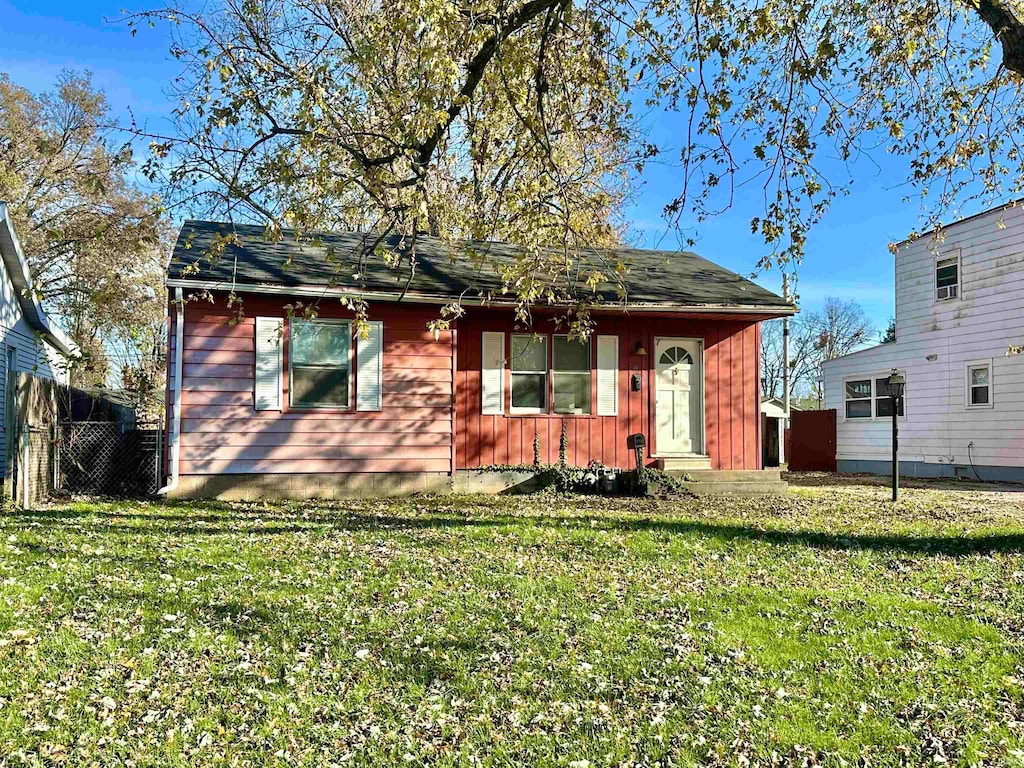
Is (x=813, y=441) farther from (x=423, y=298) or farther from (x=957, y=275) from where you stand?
(x=423, y=298)

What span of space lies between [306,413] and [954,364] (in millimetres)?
15150

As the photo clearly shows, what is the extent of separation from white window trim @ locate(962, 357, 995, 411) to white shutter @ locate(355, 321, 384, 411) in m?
13.9

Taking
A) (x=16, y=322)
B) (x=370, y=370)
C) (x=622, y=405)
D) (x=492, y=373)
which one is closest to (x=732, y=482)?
(x=622, y=405)

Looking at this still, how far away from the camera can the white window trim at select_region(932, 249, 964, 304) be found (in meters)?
17.4

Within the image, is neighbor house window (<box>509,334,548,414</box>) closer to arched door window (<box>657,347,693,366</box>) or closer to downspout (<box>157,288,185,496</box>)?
arched door window (<box>657,347,693,366</box>)

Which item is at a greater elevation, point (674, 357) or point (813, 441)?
point (674, 357)

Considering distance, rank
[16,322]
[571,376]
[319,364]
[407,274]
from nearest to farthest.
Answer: [319,364] < [407,274] < [571,376] < [16,322]

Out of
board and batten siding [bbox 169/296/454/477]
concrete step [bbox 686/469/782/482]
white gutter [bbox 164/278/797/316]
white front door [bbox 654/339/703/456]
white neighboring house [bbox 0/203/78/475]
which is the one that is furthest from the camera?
white front door [bbox 654/339/703/456]

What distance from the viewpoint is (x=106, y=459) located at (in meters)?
10.8

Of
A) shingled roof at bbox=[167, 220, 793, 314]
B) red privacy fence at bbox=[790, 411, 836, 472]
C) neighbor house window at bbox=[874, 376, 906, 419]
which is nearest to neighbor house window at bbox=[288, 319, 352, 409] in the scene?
shingled roof at bbox=[167, 220, 793, 314]

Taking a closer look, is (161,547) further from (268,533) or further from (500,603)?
(500,603)

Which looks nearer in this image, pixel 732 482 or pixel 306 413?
pixel 306 413

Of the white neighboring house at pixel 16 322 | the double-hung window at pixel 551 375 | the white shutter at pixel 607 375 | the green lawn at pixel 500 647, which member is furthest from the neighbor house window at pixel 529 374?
the white neighboring house at pixel 16 322

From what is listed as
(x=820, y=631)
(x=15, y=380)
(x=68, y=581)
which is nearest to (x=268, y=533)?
(x=68, y=581)
